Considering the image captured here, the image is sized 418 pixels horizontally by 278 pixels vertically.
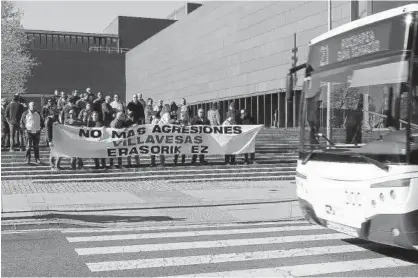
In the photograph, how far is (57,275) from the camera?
21.8ft

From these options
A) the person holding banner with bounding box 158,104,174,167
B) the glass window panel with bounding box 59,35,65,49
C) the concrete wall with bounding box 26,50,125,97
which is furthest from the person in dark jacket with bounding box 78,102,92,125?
the glass window panel with bounding box 59,35,65,49

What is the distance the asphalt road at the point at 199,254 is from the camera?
688 cm

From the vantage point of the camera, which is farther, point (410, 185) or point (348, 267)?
point (348, 267)

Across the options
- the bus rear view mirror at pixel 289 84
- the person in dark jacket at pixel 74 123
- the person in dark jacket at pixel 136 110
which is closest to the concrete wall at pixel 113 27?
the person in dark jacket at pixel 136 110

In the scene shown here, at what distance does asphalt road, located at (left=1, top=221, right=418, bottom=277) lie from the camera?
688 cm

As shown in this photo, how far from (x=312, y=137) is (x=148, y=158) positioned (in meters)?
11.2

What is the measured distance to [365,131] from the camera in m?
7.31

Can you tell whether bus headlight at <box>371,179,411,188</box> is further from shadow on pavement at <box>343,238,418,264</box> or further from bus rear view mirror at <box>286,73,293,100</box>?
bus rear view mirror at <box>286,73,293,100</box>

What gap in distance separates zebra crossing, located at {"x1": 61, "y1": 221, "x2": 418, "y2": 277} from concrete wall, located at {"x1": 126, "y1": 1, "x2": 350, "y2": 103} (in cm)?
2585

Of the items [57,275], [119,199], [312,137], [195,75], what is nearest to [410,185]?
[312,137]

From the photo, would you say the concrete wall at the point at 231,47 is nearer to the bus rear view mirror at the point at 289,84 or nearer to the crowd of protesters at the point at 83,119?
the crowd of protesters at the point at 83,119

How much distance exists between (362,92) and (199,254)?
305cm

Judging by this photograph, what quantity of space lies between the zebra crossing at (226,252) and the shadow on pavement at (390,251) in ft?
0.10

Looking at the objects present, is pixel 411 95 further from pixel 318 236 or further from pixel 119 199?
pixel 119 199
